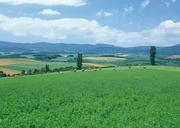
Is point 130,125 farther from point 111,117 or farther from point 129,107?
point 129,107

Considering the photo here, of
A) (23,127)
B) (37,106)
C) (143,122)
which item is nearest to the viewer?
(23,127)

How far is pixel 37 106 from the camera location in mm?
36094

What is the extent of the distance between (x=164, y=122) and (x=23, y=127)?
8.73 m

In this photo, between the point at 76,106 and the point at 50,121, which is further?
the point at 76,106

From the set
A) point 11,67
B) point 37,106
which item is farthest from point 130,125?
point 11,67

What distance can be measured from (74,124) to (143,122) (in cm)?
433

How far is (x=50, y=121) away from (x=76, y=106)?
8.18m

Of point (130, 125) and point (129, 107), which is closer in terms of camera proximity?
point (130, 125)

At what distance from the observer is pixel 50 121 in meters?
27.1

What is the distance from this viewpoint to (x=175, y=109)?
110 ft

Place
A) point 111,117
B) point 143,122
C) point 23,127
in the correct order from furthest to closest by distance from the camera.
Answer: point 111,117 → point 143,122 → point 23,127

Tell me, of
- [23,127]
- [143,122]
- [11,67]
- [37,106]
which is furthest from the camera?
[11,67]

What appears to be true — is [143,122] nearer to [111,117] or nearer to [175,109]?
[111,117]

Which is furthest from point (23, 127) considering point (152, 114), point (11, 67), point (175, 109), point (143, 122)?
point (11, 67)
